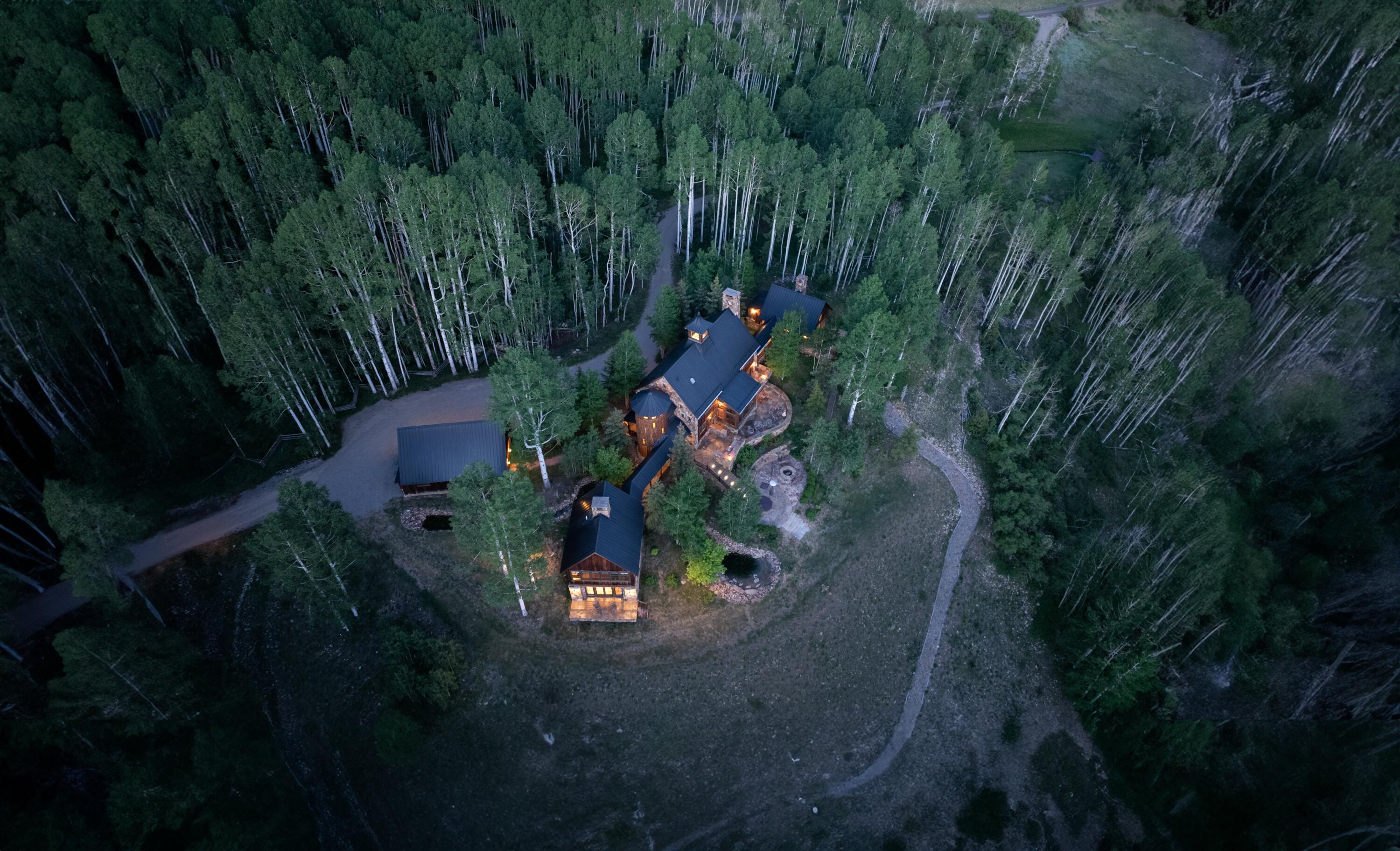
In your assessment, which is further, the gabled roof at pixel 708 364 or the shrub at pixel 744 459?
the shrub at pixel 744 459

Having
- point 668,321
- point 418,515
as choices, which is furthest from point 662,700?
point 668,321

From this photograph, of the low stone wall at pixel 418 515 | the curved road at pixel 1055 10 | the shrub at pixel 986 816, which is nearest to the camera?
the shrub at pixel 986 816

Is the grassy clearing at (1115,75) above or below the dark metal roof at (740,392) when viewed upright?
above

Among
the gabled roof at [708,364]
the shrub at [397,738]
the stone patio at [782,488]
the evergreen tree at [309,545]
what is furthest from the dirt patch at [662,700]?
the gabled roof at [708,364]

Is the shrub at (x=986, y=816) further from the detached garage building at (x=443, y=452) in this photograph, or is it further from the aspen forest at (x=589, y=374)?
the detached garage building at (x=443, y=452)

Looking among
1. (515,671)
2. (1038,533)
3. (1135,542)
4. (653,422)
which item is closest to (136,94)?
(653,422)

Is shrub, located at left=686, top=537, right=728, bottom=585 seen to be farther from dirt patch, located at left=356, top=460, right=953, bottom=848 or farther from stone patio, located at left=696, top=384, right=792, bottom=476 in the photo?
stone patio, located at left=696, top=384, right=792, bottom=476

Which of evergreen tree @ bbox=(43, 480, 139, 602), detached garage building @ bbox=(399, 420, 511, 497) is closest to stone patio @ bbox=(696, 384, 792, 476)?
detached garage building @ bbox=(399, 420, 511, 497)
